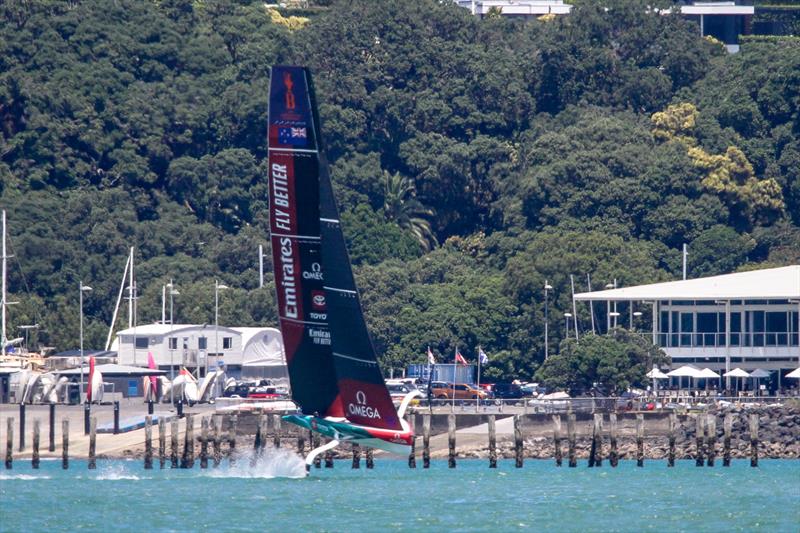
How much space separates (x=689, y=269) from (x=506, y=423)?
4202 centimetres

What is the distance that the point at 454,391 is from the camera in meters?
86.4

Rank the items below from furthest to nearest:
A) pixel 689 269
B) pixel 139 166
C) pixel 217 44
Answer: pixel 217 44
pixel 139 166
pixel 689 269

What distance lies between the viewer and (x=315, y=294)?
5341 cm

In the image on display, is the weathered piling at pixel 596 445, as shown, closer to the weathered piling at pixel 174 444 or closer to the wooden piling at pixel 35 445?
the weathered piling at pixel 174 444

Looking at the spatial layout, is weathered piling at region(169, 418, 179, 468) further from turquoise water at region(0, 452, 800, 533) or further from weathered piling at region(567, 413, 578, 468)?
weathered piling at region(567, 413, 578, 468)

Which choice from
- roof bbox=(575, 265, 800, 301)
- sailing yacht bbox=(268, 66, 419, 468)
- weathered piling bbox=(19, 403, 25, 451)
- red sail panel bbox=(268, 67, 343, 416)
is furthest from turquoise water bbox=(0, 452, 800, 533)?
roof bbox=(575, 265, 800, 301)

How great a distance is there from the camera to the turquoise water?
51.0 meters

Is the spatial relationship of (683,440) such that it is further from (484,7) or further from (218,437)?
(484,7)

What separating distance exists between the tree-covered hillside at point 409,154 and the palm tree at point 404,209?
0.49 ft

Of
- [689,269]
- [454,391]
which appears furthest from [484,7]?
[454,391]

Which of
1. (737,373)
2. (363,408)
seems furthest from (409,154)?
(363,408)

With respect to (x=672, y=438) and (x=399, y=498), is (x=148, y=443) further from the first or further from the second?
(x=672, y=438)

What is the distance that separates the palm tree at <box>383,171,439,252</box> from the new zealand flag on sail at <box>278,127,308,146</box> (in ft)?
236

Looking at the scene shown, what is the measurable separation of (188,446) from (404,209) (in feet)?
209
